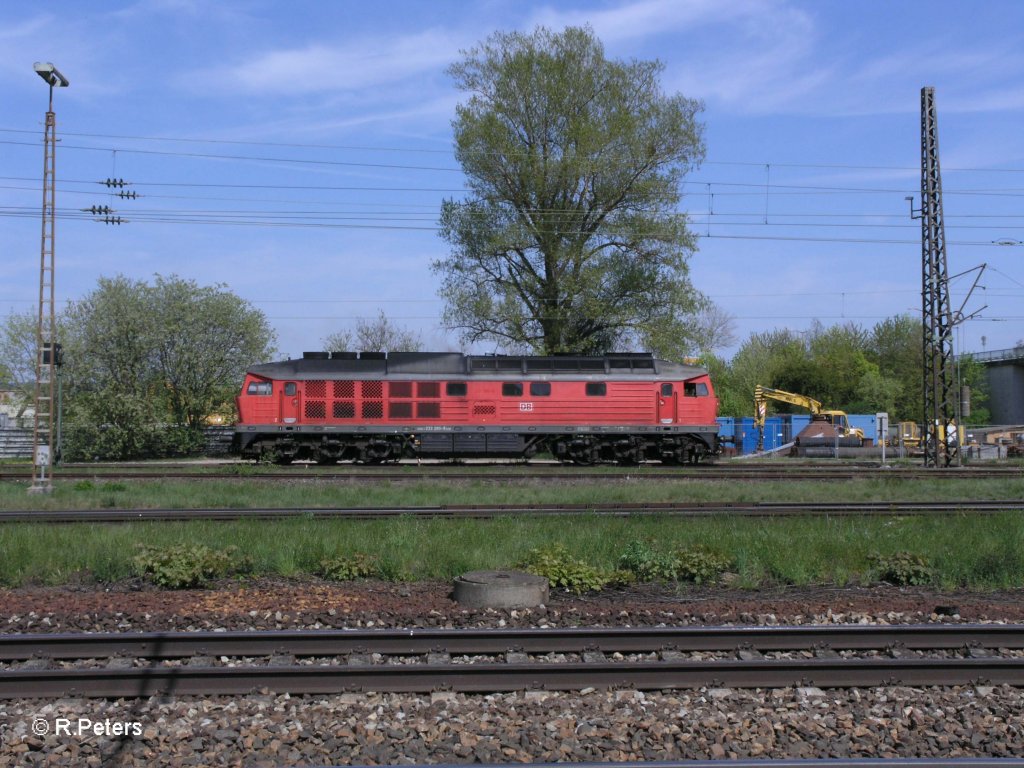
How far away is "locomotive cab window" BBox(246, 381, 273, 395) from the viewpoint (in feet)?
96.4

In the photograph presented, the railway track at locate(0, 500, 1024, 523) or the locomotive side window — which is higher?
the locomotive side window

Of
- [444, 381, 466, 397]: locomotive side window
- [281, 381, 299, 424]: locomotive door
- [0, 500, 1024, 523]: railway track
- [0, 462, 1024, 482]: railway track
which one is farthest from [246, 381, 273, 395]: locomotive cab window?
[0, 500, 1024, 523]: railway track

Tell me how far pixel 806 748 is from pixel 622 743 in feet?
4.08

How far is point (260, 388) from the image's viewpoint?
1158 inches

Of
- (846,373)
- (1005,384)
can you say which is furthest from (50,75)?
(1005,384)

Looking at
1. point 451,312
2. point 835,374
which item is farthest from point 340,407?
point 835,374

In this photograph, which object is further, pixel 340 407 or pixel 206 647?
pixel 340 407

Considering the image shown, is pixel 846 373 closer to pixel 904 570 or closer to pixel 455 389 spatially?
pixel 455 389

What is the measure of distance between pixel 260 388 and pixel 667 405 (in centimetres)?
1378

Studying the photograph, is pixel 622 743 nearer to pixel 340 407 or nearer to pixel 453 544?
pixel 453 544

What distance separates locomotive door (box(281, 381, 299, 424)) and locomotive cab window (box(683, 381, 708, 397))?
13.1 metres

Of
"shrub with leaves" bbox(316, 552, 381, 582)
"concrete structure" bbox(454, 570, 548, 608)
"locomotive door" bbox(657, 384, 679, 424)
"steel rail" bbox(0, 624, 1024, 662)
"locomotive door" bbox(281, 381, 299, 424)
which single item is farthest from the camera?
"locomotive door" bbox(657, 384, 679, 424)

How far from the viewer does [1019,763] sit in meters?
5.16

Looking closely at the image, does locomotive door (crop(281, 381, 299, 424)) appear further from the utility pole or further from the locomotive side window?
the utility pole
